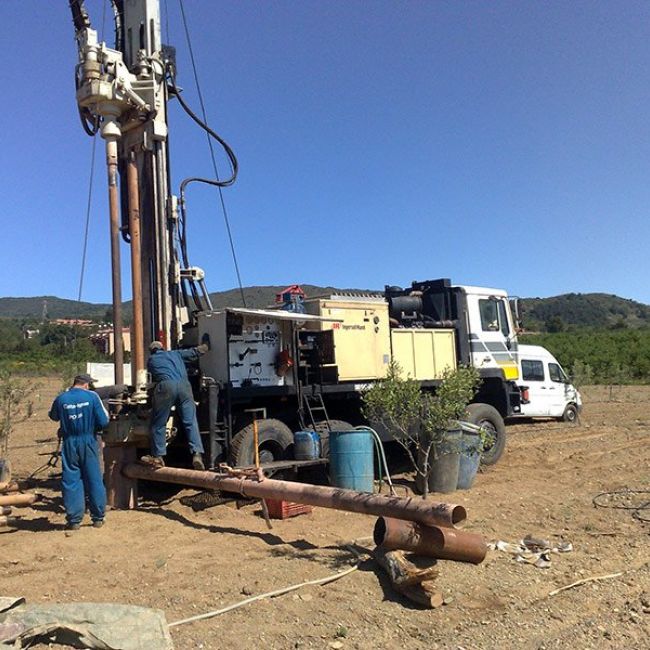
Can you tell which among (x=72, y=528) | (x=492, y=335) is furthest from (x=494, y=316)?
(x=72, y=528)

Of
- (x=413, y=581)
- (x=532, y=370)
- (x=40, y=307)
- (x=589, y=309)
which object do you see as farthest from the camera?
(x=40, y=307)

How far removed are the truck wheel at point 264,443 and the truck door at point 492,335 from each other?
15.1ft

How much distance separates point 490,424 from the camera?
12.8m

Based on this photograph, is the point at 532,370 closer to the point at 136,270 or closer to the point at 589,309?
the point at 136,270

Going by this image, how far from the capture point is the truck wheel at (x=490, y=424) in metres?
12.4

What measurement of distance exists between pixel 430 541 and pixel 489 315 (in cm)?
823

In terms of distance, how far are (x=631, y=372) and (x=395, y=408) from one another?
140ft

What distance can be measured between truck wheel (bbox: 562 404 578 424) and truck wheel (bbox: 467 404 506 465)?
845cm

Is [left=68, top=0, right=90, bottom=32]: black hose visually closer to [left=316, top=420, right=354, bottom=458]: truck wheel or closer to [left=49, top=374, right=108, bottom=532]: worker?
[left=49, top=374, right=108, bottom=532]: worker

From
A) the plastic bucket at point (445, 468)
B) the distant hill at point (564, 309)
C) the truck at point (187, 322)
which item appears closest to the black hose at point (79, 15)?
the truck at point (187, 322)

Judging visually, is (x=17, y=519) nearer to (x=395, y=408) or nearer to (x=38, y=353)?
(x=395, y=408)

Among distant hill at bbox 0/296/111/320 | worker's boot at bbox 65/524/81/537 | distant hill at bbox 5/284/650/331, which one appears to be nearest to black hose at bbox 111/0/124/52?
worker's boot at bbox 65/524/81/537

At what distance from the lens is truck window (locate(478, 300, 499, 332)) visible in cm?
1339

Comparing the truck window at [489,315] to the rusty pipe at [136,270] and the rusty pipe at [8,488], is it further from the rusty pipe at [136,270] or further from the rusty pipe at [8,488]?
the rusty pipe at [8,488]
